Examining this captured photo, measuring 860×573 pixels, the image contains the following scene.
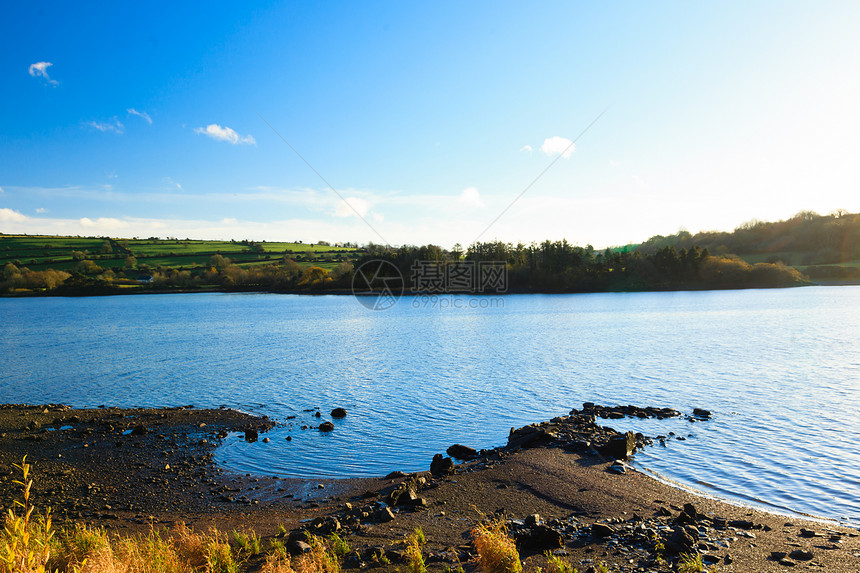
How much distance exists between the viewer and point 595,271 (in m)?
126

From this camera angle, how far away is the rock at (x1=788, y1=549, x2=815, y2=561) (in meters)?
9.06

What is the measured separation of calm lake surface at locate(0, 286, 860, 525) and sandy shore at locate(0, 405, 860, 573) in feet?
4.83

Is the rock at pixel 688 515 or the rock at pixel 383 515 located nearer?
the rock at pixel 688 515

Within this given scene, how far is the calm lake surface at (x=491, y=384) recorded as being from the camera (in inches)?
611

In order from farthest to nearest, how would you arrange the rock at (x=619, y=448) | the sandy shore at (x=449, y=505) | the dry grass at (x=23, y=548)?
the rock at (x=619, y=448) → the sandy shore at (x=449, y=505) → the dry grass at (x=23, y=548)

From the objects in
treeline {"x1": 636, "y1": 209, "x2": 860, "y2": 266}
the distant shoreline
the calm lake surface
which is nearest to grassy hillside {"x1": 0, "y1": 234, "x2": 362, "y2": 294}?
the distant shoreline

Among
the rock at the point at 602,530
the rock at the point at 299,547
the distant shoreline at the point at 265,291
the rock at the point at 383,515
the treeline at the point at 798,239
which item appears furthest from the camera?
the treeline at the point at 798,239

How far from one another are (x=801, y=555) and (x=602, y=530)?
380cm

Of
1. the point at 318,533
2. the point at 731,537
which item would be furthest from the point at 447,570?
the point at 731,537

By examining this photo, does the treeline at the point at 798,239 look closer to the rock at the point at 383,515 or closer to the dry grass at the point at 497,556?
the rock at the point at 383,515

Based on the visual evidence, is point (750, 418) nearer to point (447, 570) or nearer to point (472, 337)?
point (447, 570)

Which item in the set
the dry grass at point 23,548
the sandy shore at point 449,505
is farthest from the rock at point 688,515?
the dry grass at point 23,548

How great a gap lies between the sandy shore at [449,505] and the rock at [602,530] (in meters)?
0.02

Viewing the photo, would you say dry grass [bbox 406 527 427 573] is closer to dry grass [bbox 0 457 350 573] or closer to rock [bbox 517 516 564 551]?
dry grass [bbox 0 457 350 573]
